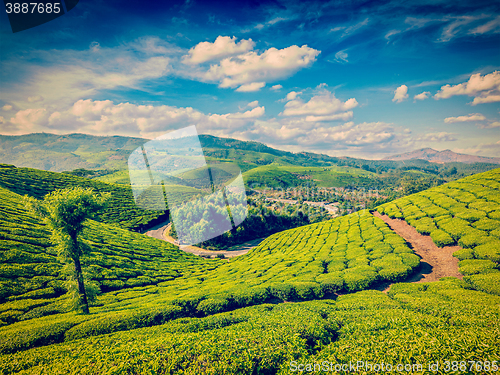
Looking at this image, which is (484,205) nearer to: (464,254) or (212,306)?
(464,254)

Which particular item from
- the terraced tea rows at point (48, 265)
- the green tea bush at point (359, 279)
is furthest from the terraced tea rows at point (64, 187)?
the green tea bush at point (359, 279)

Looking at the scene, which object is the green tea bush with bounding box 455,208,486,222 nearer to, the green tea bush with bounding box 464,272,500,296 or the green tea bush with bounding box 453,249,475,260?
the green tea bush with bounding box 453,249,475,260

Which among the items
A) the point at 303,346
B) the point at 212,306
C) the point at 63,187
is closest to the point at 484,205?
the point at 303,346

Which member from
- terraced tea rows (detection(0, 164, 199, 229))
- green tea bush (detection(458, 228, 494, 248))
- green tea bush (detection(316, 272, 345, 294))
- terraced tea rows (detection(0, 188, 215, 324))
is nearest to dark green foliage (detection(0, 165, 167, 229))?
terraced tea rows (detection(0, 164, 199, 229))

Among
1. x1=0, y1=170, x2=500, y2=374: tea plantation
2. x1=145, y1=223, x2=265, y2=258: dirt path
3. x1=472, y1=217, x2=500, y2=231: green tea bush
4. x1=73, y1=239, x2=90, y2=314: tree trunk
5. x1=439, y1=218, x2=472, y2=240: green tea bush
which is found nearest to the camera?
x1=0, y1=170, x2=500, y2=374: tea plantation

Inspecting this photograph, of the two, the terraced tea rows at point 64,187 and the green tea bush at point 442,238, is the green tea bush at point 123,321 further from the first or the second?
the terraced tea rows at point 64,187
